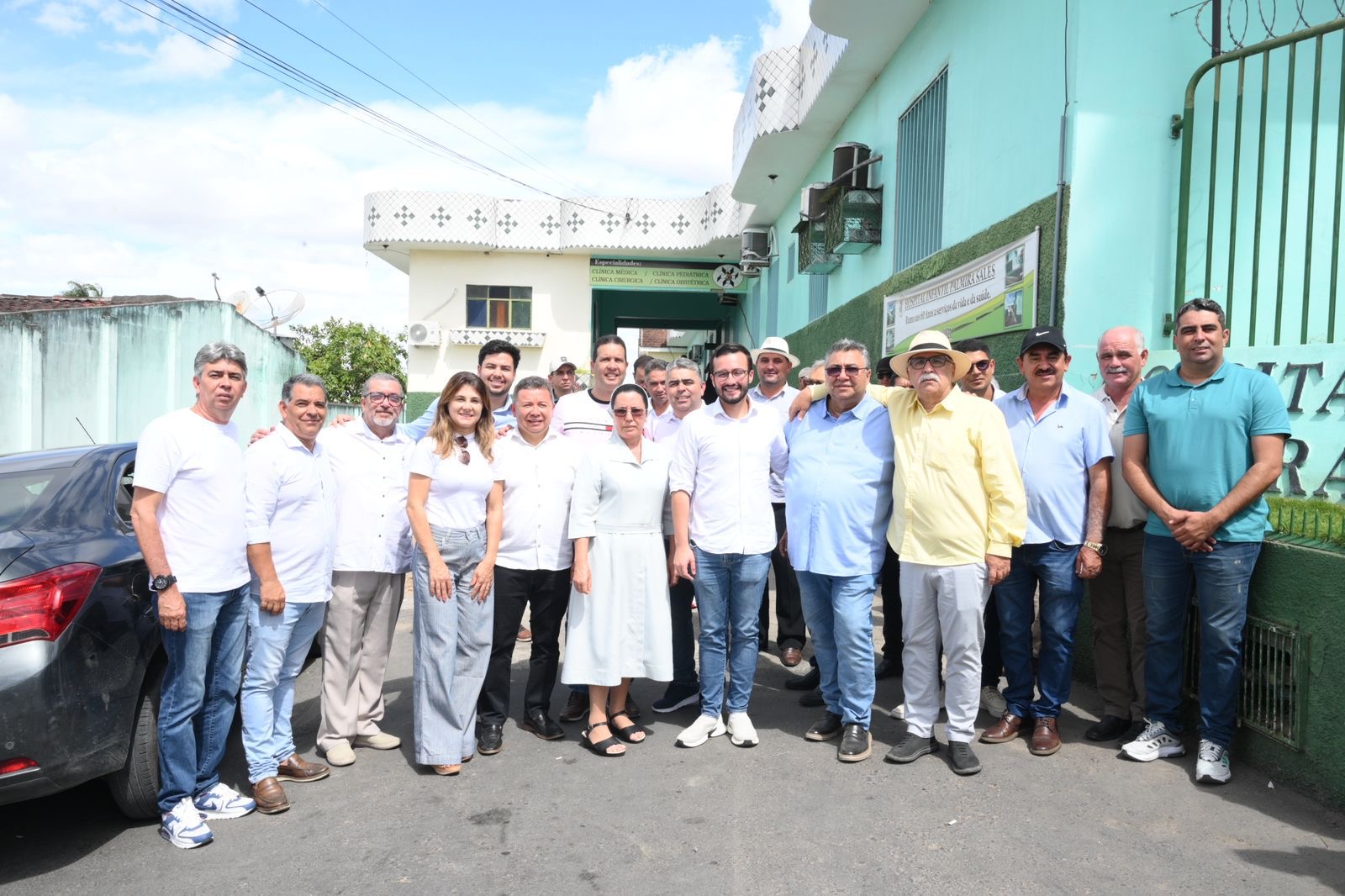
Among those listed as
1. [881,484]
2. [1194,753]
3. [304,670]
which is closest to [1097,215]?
[881,484]

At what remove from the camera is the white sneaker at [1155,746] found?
4.17 metres

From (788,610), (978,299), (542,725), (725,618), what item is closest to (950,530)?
(725,618)

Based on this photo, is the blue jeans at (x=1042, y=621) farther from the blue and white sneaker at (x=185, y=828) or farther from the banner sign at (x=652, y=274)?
the banner sign at (x=652, y=274)

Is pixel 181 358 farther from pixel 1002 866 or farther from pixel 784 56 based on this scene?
pixel 1002 866

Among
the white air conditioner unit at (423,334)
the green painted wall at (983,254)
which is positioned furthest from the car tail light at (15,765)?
the white air conditioner unit at (423,334)

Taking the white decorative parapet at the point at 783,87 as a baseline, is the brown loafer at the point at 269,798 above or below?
below

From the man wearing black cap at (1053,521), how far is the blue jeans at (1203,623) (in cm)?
30

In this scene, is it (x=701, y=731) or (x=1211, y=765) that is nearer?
(x=1211, y=765)

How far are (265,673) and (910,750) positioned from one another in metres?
2.92

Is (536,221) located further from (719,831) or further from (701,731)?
(719,831)

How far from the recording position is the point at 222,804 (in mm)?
3666

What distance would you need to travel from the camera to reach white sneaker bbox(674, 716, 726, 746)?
4.47 metres

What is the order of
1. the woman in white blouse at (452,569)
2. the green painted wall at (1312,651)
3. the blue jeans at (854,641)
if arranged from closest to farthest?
the green painted wall at (1312,651) → the woman in white blouse at (452,569) → the blue jeans at (854,641)

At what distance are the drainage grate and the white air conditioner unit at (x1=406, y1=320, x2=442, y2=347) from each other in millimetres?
18759
